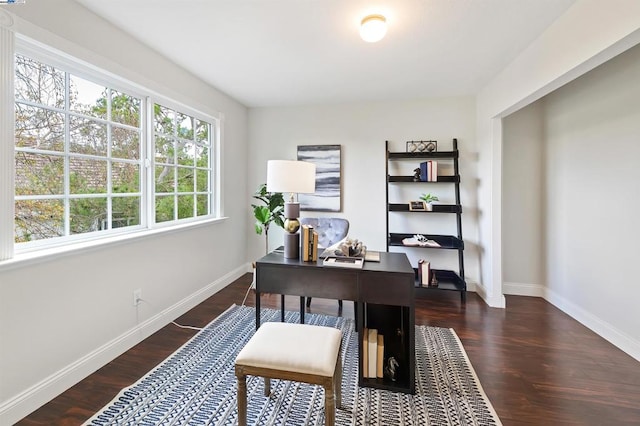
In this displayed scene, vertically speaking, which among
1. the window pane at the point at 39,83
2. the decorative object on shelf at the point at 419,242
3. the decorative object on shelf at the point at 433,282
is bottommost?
the decorative object on shelf at the point at 433,282

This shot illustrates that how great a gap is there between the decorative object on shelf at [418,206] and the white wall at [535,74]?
2.14 feet

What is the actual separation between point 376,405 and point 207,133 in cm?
317

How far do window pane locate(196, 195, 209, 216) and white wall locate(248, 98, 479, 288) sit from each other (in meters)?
0.90

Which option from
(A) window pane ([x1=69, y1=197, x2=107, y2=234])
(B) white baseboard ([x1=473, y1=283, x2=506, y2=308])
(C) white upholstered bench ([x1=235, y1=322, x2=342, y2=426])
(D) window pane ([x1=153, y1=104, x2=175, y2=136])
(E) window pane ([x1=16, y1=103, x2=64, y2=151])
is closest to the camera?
(C) white upholstered bench ([x1=235, y1=322, x2=342, y2=426])

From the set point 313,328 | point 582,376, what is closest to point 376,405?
point 313,328

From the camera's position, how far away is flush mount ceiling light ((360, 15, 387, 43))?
1.91 m

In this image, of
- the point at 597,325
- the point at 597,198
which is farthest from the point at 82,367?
the point at 597,198

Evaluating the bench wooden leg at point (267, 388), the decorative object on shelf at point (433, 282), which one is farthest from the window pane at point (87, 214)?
the decorative object on shelf at point (433, 282)

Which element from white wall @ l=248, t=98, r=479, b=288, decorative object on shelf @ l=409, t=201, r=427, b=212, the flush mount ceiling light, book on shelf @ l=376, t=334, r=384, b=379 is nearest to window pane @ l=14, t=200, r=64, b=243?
book on shelf @ l=376, t=334, r=384, b=379

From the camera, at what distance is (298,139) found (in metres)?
4.05

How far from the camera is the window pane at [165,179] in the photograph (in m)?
2.72

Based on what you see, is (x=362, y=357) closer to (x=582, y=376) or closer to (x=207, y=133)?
(x=582, y=376)

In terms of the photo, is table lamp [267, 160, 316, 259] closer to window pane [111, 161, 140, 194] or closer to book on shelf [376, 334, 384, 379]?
book on shelf [376, 334, 384, 379]

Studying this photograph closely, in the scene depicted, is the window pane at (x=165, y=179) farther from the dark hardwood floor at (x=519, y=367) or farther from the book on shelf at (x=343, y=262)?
the book on shelf at (x=343, y=262)
